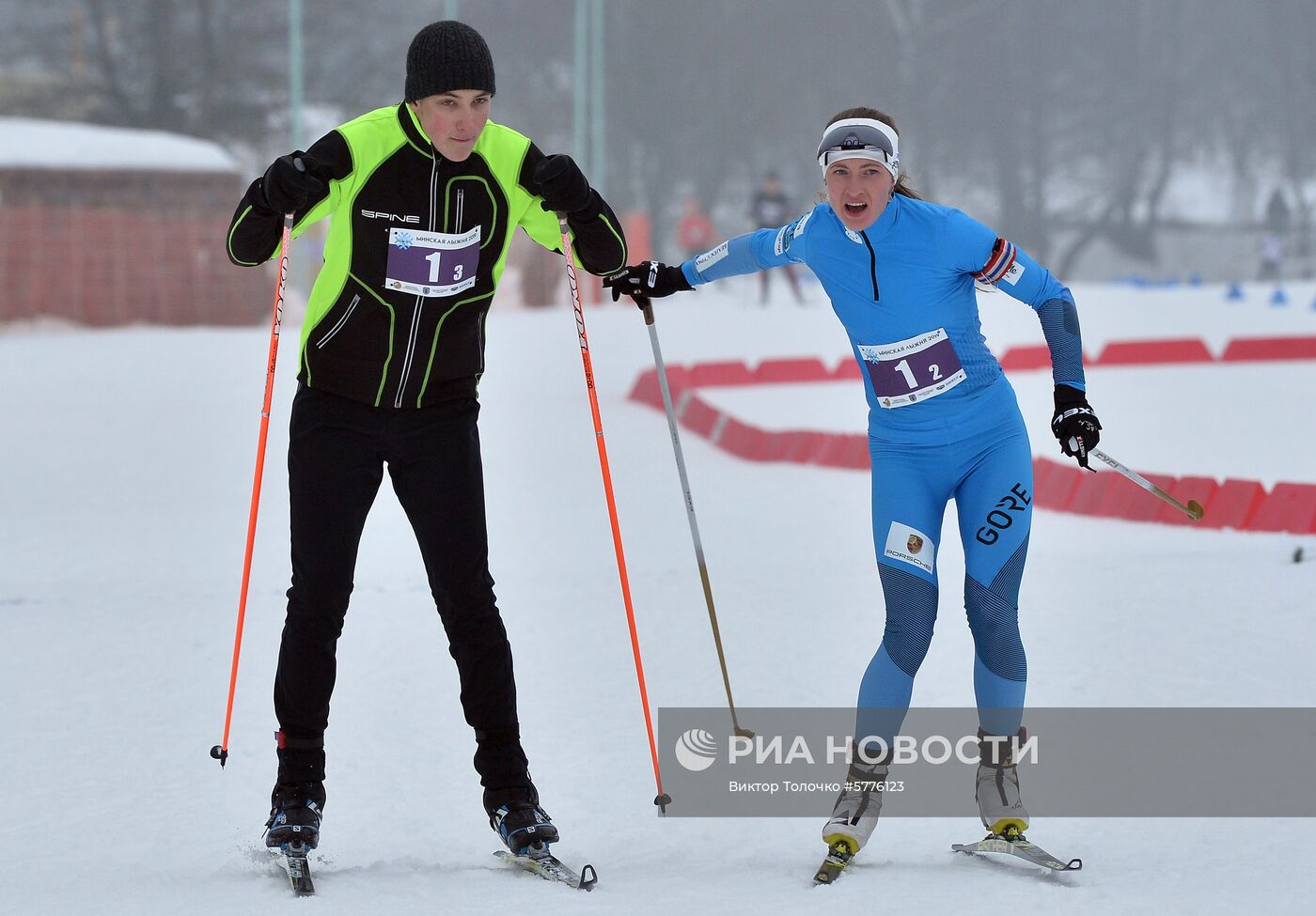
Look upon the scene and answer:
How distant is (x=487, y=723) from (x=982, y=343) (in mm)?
1515

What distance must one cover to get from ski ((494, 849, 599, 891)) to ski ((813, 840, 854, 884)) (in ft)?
1.68

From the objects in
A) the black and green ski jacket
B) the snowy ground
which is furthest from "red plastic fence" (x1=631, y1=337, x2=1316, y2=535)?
the black and green ski jacket

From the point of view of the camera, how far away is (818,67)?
2116 inches

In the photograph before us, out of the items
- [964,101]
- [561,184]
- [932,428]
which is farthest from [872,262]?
[964,101]

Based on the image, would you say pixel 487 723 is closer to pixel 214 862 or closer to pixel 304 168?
pixel 214 862

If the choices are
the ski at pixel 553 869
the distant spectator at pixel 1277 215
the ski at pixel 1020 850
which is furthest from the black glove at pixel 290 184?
the distant spectator at pixel 1277 215

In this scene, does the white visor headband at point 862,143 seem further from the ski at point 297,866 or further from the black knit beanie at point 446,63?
the ski at point 297,866

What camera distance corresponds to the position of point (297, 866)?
3838 mm

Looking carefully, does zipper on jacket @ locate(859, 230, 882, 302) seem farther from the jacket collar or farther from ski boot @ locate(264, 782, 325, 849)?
ski boot @ locate(264, 782, 325, 849)

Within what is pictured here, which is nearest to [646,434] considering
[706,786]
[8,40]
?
[706,786]

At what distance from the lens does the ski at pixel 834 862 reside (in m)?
3.90

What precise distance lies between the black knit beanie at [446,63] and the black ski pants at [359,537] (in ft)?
2.41

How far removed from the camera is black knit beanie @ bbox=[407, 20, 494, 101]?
12.4 ft

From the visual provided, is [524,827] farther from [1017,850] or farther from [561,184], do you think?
[561,184]
